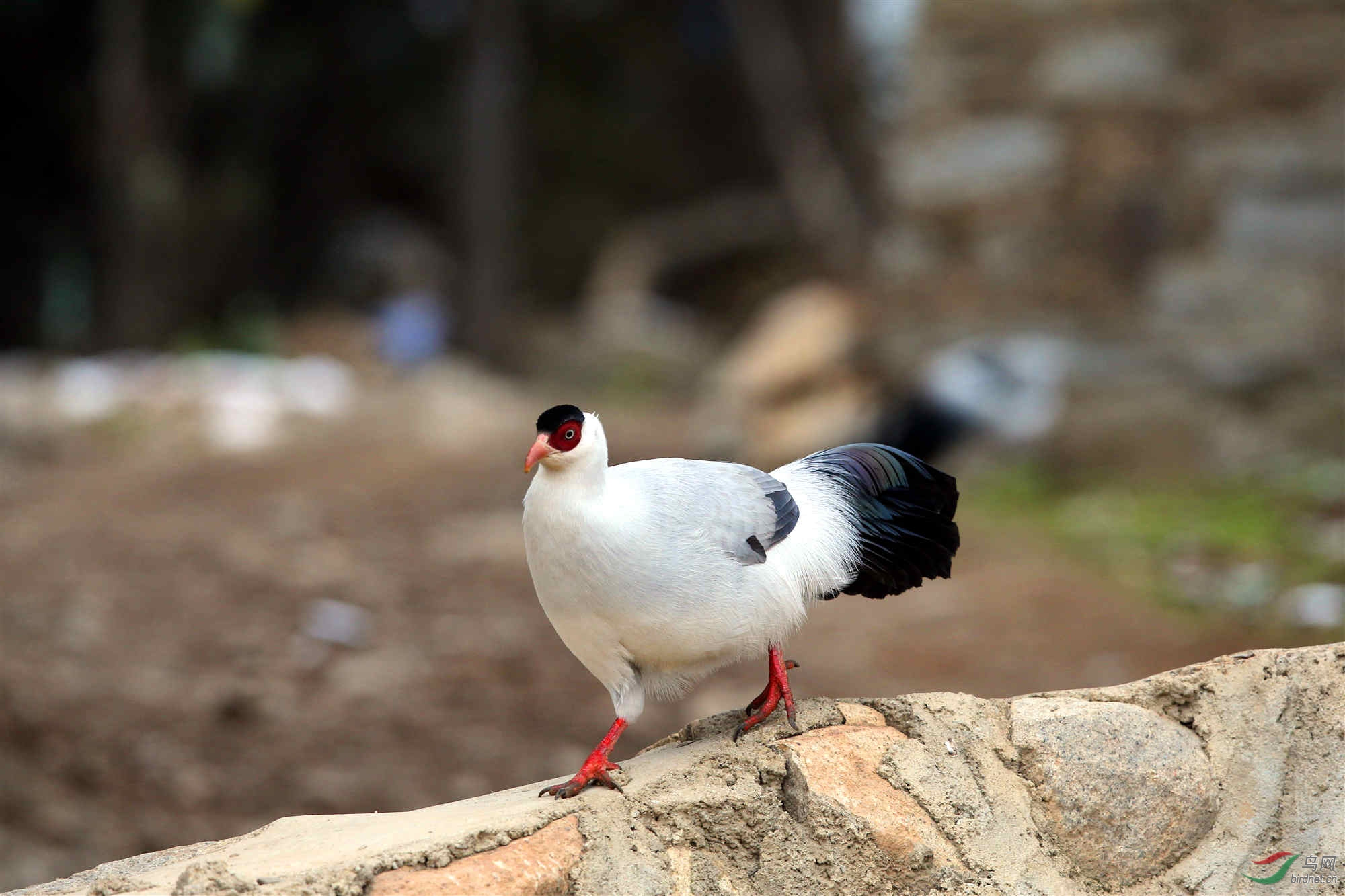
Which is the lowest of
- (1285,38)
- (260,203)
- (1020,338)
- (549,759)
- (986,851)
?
(986,851)

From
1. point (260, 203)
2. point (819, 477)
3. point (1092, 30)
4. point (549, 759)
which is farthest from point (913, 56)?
point (260, 203)

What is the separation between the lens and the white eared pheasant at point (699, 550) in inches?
94.4

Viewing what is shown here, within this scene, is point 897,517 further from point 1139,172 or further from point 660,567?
point 1139,172

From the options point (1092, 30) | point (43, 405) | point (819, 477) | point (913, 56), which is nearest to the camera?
point (819, 477)

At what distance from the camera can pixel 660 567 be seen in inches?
95.3

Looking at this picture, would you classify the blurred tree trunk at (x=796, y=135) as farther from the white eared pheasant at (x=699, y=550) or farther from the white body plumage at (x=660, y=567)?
the white body plumage at (x=660, y=567)

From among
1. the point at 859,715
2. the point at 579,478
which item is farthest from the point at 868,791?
the point at 579,478

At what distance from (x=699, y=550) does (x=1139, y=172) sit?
559 centimetres

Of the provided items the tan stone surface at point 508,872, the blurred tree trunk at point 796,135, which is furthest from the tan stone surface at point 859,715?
the blurred tree trunk at point 796,135

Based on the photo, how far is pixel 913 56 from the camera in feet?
26.1

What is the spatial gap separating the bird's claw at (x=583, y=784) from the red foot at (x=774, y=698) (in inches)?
10.2

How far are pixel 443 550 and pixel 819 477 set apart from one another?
4.40 meters

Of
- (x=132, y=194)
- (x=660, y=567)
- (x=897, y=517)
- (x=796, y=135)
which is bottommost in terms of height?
(x=660, y=567)

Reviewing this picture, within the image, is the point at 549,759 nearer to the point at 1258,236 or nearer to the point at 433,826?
the point at 433,826
